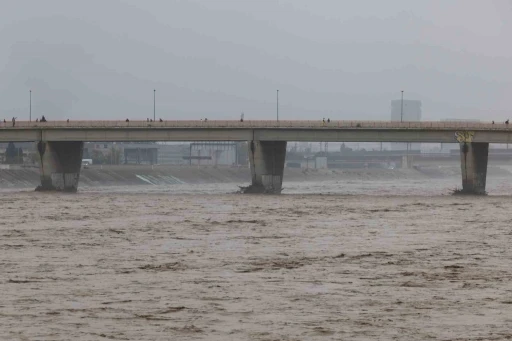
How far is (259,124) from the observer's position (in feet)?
452

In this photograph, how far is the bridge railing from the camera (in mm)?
131750

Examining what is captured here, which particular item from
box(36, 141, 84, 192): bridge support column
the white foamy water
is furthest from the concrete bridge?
the white foamy water

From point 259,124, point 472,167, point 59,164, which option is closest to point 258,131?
point 259,124

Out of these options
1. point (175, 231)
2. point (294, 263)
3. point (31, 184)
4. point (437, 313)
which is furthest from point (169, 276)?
point (31, 184)

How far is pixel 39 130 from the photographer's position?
143000mm

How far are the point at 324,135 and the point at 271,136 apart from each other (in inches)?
277

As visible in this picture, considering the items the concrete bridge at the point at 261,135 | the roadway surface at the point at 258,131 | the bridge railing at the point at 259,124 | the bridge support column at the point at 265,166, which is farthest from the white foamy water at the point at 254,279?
the bridge support column at the point at 265,166

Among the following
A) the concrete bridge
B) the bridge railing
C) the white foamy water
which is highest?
the bridge railing

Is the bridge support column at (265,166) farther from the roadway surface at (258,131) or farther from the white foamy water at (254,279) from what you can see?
the white foamy water at (254,279)

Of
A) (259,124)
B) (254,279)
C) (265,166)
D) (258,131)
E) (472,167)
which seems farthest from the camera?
(265,166)

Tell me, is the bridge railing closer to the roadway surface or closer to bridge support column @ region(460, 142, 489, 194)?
the roadway surface

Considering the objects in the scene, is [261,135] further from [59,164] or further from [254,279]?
[254,279]

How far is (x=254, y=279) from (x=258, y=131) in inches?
3882

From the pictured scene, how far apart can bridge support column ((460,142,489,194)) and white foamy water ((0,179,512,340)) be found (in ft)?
A: 182
